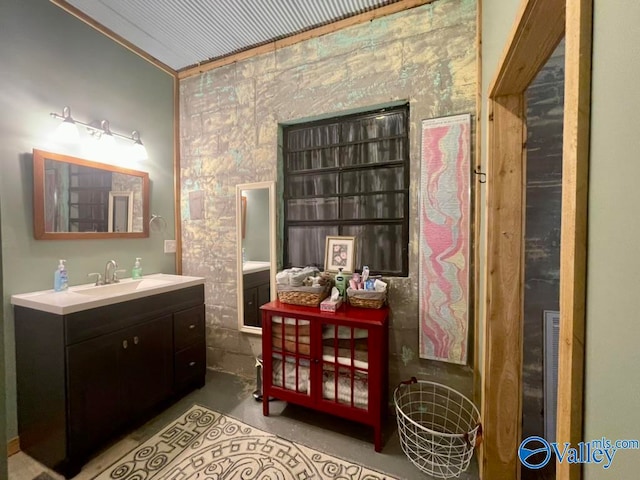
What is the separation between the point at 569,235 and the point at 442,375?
1.56 metres

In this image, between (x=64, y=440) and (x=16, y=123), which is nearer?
(x=64, y=440)

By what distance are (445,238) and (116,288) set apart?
2.51m

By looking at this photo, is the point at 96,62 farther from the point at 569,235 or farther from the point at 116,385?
the point at 569,235

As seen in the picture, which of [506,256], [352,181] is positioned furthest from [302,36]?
[506,256]

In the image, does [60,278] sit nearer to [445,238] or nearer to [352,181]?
[352,181]

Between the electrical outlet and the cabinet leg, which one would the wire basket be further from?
the electrical outlet

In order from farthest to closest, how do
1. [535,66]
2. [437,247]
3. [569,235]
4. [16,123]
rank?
[437,247]
[16,123]
[535,66]
[569,235]

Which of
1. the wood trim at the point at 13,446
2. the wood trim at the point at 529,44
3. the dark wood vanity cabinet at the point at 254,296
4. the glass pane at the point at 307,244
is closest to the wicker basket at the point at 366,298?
the glass pane at the point at 307,244

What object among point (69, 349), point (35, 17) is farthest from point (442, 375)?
point (35, 17)

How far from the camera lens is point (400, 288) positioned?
1.86 metres

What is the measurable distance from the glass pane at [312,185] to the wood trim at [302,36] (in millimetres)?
1095

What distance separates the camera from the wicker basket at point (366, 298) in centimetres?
174

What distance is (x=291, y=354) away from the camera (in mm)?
1806

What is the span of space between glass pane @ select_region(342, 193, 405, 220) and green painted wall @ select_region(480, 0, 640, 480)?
1.41 metres
